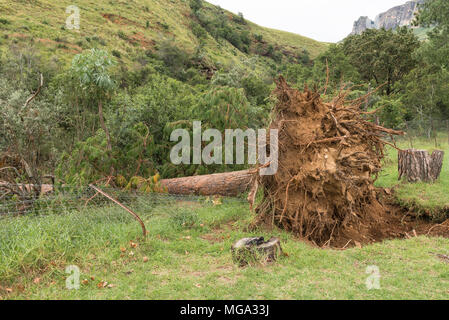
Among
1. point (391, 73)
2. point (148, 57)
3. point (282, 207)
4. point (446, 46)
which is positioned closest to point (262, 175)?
point (282, 207)

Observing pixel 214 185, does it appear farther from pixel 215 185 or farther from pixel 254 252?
pixel 254 252

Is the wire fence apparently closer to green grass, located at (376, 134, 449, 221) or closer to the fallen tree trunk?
the fallen tree trunk

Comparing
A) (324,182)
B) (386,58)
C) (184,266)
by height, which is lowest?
(184,266)

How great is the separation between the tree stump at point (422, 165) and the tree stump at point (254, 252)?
15.5 feet

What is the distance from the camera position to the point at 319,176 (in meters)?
5.12

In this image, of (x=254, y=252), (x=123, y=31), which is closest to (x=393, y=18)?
(x=123, y=31)

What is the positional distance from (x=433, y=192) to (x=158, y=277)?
227 inches

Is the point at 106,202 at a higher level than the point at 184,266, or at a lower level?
higher

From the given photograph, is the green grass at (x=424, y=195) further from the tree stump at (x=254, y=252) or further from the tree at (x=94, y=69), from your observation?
the tree at (x=94, y=69)

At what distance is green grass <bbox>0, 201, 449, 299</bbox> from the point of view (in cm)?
324

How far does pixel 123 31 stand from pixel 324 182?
42.2 metres

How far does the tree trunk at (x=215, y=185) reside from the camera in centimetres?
715
